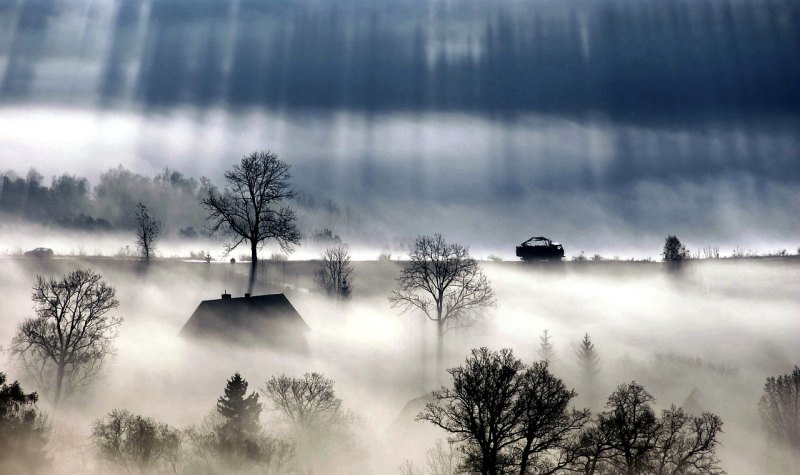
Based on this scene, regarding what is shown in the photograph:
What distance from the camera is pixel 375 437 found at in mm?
74250

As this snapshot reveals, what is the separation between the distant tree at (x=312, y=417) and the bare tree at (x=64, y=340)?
1697 centimetres

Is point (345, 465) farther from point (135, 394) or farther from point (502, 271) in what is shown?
point (502, 271)

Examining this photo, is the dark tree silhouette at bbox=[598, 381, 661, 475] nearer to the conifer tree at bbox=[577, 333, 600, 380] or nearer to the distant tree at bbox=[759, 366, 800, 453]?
the distant tree at bbox=[759, 366, 800, 453]

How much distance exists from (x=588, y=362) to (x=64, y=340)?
65.7 metres

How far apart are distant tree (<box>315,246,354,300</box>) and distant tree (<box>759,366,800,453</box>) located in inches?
2166

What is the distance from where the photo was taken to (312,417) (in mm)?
69375

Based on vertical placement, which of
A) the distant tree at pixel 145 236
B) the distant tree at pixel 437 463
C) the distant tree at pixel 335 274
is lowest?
the distant tree at pixel 437 463

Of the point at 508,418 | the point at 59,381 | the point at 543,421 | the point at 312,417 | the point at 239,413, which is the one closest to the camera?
the point at 543,421

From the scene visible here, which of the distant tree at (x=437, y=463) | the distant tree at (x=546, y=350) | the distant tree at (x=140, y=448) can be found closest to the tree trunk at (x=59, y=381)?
the distant tree at (x=140, y=448)

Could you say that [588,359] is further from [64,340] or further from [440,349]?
[64,340]

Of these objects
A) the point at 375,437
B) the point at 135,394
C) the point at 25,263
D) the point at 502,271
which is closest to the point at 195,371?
the point at 135,394

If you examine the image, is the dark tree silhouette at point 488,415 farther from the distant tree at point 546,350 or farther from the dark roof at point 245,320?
the distant tree at point 546,350

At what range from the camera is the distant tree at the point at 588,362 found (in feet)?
353

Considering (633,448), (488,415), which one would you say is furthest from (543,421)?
(633,448)
